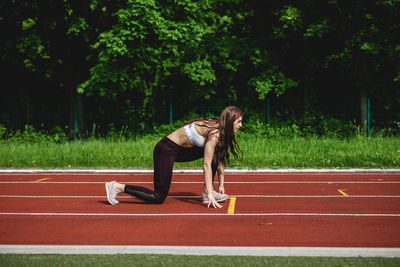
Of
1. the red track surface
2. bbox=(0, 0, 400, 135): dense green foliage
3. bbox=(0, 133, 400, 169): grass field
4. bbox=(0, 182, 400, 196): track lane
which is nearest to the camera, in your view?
the red track surface

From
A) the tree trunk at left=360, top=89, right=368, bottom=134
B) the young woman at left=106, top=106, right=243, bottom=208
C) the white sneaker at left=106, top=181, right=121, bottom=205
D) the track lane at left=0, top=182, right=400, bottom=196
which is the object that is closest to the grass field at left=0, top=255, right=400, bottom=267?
the young woman at left=106, top=106, right=243, bottom=208

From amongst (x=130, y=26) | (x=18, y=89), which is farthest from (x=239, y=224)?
(x=18, y=89)

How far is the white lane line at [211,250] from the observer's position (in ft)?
14.1

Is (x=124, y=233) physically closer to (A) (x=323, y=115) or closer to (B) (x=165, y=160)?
(B) (x=165, y=160)

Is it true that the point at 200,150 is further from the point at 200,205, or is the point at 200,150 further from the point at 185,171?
the point at 185,171

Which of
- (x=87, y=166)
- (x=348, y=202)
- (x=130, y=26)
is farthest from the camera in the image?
(x=130, y=26)

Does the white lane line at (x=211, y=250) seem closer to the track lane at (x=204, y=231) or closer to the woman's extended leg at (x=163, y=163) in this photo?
the track lane at (x=204, y=231)

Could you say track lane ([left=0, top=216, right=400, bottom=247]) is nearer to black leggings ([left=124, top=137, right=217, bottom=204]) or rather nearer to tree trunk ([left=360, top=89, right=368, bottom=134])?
black leggings ([left=124, top=137, right=217, bottom=204])

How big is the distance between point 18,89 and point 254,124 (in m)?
10.7

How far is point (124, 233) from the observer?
5418 mm

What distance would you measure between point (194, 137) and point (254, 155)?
5.83 meters

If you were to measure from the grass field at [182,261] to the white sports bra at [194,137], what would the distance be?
2289mm

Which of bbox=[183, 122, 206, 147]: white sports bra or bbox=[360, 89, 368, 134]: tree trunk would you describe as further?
bbox=[360, 89, 368, 134]: tree trunk

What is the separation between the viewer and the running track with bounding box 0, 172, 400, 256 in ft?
16.8
